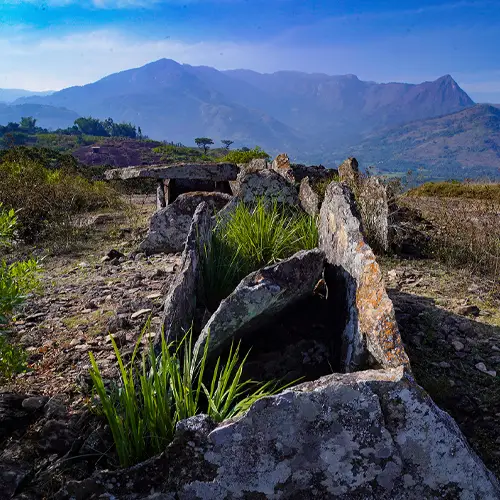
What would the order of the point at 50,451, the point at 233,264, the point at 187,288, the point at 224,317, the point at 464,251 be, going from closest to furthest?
the point at 50,451
the point at 224,317
the point at 187,288
the point at 233,264
the point at 464,251

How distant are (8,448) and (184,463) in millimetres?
1574

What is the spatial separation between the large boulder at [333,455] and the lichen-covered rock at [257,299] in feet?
3.81

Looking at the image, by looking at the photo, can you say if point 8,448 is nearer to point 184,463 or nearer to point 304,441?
point 184,463

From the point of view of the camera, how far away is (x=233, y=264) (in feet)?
18.4

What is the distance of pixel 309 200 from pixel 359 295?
14.8ft

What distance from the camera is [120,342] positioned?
4.74 metres

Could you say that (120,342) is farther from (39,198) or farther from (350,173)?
(39,198)

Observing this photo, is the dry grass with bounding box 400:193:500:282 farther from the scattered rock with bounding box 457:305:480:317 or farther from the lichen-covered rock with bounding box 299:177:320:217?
the lichen-covered rock with bounding box 299:177:320:217

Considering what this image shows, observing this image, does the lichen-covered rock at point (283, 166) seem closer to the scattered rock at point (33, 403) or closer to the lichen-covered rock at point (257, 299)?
the lichen-covered rock at point (257, 299)

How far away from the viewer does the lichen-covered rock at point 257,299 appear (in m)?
3.69

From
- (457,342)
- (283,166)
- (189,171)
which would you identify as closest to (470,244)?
(457,342)

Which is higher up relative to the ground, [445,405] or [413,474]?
[413,474]

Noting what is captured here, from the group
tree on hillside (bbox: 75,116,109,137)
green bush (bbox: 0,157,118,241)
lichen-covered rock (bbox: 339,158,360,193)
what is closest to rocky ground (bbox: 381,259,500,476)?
lichen-covered rock (bbox: 339,158,360,193)

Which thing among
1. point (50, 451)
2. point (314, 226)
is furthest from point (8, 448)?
point (314, 226)
